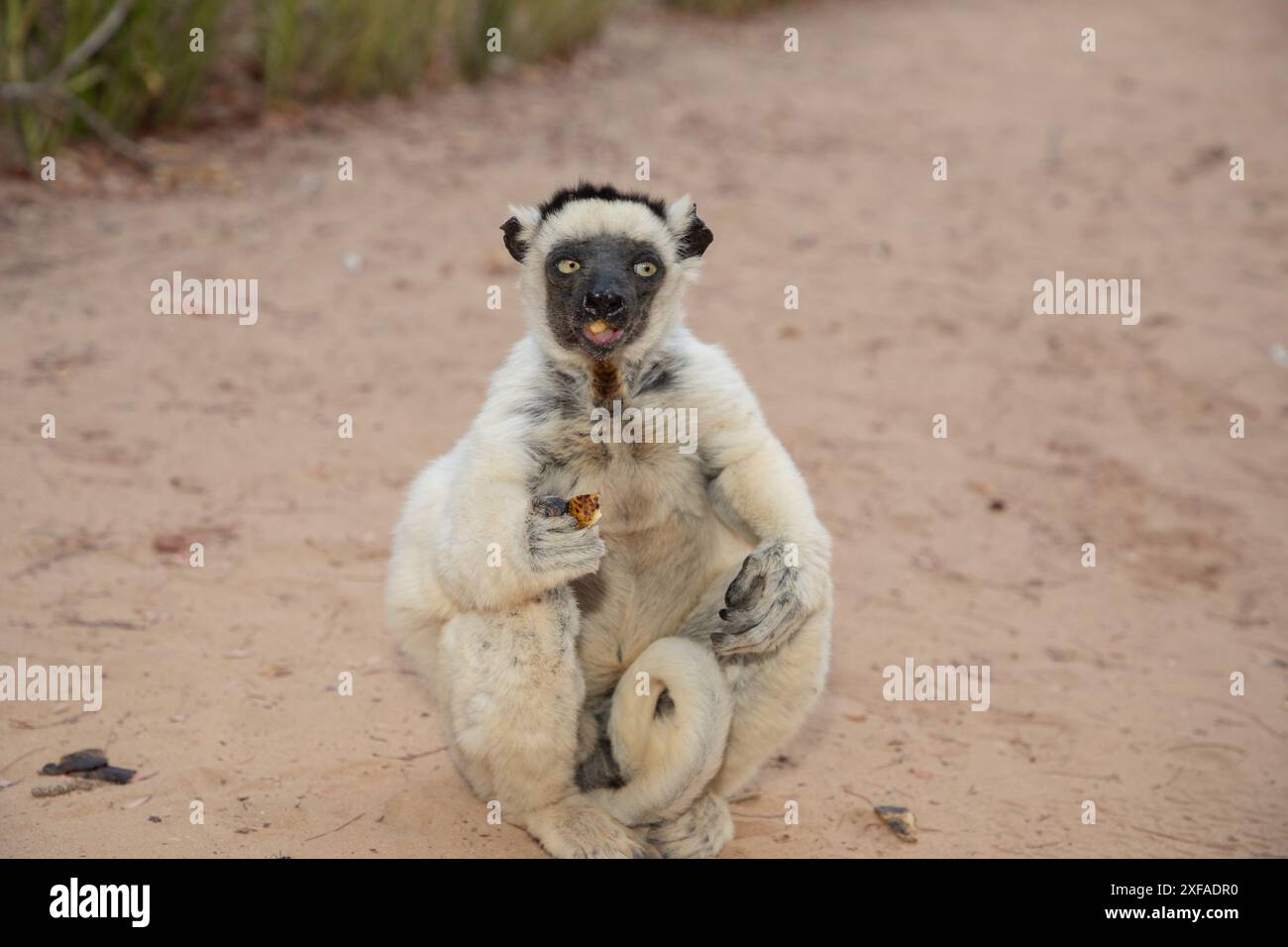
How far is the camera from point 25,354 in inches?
296

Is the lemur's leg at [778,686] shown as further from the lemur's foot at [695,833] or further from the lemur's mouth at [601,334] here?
the lemur's mouth at [601,334]

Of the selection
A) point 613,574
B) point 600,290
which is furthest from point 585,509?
point 600,290

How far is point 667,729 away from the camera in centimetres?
426

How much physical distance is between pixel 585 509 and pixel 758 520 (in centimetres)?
62

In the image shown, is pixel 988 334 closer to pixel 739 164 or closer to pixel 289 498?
pixel 739 164

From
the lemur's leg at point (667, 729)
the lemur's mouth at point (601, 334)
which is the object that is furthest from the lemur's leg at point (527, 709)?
the lemur's mouth at point (601, 334)

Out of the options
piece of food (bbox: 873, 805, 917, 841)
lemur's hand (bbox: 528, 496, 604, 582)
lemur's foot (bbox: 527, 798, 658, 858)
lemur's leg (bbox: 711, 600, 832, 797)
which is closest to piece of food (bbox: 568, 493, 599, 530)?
lemur's hand (bbox: 528, 496, 604, 582)

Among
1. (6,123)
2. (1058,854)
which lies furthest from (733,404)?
(6,123)

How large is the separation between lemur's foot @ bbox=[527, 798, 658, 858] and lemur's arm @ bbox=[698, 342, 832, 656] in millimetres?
705

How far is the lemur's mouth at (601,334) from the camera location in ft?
14.0

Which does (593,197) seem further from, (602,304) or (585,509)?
(585,509)

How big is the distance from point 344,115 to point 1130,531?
7.69 metres

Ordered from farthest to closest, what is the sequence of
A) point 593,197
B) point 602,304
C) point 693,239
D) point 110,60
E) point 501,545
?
point 110,60 < point 693,239 < point 593,197 < point 602,304 < point 501,545

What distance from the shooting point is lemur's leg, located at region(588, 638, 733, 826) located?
4.21 m
